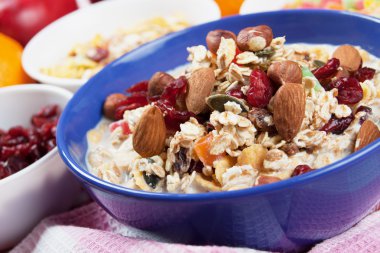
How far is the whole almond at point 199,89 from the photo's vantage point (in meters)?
0.82

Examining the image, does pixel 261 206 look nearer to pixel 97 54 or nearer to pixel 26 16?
pixel 97 54

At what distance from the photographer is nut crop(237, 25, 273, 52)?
2.81ft

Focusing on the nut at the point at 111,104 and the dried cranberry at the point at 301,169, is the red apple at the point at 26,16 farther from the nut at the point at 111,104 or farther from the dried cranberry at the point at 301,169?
the dried cranberry at the point at 301,169

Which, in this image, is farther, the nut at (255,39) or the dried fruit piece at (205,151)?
the nut at (255,39)

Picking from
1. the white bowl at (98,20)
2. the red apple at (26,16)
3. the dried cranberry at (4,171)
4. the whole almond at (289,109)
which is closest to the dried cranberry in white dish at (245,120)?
the whole almond at (289,109)

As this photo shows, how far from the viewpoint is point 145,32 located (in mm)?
1543

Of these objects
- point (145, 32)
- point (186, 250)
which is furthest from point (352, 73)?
point (145, 32)

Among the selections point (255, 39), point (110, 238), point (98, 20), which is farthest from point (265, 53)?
point (98, 20)

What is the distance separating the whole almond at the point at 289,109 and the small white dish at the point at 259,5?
661 millimetres

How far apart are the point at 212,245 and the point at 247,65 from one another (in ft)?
0.89

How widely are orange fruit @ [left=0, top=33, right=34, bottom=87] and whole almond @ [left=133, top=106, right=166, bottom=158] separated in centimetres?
67

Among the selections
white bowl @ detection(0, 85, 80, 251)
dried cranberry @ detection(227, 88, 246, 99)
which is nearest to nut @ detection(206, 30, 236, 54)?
dried cranberry @ detection(227, 88, 246, 99)

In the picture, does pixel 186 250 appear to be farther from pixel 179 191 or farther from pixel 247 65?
pixel 247 65

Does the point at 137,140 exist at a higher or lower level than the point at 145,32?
higher
